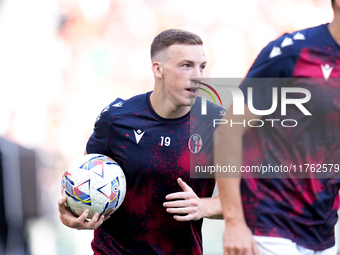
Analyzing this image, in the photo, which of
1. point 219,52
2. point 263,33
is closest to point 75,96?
point 219,52

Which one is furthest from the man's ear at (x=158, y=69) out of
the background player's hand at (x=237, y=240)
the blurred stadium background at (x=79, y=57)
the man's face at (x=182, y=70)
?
the blurred stadium background at (x=79, y=57)

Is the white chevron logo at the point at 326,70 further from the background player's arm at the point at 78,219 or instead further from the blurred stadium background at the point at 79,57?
the blurred stadium background at the point at 79,57

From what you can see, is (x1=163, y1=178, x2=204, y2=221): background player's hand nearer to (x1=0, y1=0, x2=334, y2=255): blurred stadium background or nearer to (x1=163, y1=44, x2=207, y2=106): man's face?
(x1=163, y1=44, x2=207, y2=106): man's face

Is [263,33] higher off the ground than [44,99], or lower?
higher

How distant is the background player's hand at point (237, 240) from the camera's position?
1.64m

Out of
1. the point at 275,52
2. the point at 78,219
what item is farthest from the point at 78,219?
the point at 275,52

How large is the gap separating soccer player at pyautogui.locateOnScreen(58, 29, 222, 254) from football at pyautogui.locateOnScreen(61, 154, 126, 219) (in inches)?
4.3

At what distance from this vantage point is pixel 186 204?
2.47 m

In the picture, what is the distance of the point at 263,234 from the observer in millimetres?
1840

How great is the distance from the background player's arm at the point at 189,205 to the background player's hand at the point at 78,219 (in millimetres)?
432

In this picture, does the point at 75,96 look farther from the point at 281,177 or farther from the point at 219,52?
the point at 281,177

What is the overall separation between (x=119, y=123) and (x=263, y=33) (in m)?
5.56

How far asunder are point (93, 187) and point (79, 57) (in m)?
5.46

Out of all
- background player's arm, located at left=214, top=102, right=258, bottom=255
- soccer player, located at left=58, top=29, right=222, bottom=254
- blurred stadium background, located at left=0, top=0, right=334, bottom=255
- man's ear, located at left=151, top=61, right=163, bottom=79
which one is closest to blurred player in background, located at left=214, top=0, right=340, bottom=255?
background player's arm, located at left=214, top=102, right=258, bottom=255
